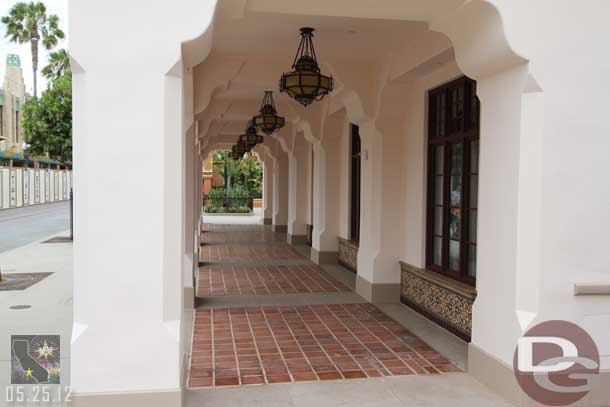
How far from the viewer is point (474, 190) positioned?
21.1 ft

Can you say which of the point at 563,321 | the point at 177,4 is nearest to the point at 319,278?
the point at 563,321

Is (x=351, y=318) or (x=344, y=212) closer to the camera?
(x=351, y=318)

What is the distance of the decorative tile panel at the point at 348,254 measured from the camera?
1067cm

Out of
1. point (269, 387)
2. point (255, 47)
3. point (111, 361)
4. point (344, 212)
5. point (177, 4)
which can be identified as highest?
point (255, 47)

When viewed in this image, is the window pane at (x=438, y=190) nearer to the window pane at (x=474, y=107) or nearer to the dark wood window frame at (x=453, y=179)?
the dark wood window frame at (x=453, y=179)

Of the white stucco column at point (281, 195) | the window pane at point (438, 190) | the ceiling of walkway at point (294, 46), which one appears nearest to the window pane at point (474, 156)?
the window pane at point (438, 190)

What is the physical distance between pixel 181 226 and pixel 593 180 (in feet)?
11.3

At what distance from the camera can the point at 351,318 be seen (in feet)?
24.6

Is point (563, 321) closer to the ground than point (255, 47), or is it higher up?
closer to the ground

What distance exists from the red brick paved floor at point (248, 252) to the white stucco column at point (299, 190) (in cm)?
53

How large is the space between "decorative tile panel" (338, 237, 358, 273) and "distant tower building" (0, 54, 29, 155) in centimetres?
3606

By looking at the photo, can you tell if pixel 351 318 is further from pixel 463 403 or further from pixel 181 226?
pixel 181 226

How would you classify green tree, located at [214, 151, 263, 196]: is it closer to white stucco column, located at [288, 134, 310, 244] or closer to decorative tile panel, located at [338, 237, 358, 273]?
white stucco column, located at [288, 134, 310, 244]

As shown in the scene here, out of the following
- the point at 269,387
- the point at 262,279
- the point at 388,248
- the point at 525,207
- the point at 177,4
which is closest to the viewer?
the point at 177,4
